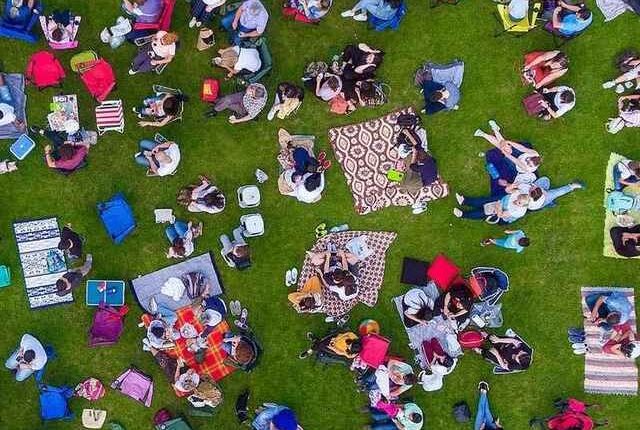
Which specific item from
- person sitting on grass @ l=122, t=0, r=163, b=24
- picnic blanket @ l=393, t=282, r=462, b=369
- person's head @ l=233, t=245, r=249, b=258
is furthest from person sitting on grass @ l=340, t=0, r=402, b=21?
picnic blanket @ l=393, t=282, r=462, b=369

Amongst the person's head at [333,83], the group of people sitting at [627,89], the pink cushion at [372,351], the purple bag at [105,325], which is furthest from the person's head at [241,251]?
the group of people sitting at [627,89]

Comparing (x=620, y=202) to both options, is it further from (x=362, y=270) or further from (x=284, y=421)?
(x=284, y=421)

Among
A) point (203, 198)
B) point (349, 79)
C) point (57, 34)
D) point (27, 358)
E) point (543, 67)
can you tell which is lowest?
point (27, 358)

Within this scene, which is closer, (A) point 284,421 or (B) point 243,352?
(B) point 243,352

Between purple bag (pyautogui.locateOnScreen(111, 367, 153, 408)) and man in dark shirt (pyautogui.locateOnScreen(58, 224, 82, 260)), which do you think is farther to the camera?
purple bag (pyautogui.locateOnScreen(111, 367, 153, 408))

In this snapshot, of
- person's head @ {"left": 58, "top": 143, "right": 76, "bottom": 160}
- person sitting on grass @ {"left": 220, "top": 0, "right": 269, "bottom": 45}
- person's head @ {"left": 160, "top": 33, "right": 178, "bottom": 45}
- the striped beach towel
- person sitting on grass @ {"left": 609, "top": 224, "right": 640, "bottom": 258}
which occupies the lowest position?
the striped beach towel

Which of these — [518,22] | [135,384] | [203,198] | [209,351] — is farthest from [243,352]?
[518,22]

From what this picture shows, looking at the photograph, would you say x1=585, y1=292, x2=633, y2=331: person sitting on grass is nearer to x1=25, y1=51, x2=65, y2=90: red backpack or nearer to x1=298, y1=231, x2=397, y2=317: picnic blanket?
x1=298, y1=231, x2=397, y2=317: picnic blanket
